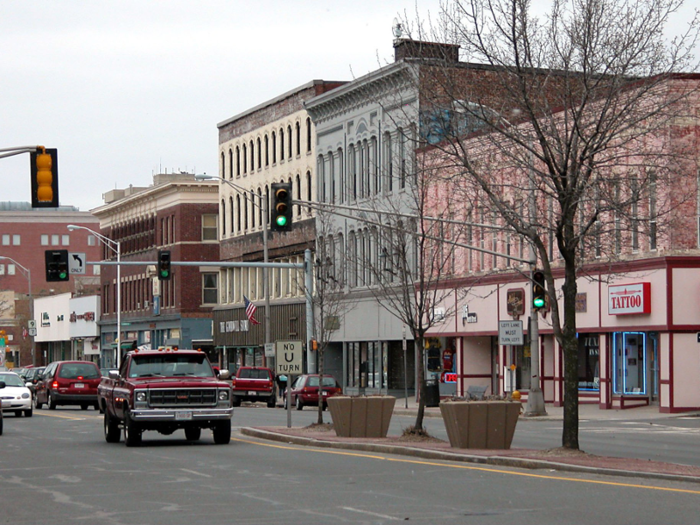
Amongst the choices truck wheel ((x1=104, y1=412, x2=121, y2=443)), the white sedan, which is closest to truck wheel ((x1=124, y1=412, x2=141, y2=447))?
truck wheel ((x1=104, y1=412, x2=121, y2=443))

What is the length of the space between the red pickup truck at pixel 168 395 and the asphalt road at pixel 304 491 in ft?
3.62

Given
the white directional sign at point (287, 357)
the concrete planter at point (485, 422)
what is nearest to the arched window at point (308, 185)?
the white directional sign at point (287, 357)

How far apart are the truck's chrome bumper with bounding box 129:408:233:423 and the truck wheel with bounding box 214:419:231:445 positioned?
449 millimetres

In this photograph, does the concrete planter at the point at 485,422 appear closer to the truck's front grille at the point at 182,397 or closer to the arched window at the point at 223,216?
the truck's front grille at the point at 182,397

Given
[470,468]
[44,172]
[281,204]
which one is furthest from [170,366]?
[470,468]

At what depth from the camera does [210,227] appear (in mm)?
82938

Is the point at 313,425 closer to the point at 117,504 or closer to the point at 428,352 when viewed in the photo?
the point at 117,504

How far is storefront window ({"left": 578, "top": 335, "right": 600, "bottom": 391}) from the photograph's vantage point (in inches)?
1780

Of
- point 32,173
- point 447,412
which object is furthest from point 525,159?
point 32,173

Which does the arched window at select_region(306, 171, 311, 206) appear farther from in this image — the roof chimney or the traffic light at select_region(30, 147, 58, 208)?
the traffic light at select_region(30, 147, 58, 208)

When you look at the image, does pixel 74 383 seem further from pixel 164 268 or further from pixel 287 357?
pixel 287 357

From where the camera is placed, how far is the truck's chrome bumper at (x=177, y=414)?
24656mm

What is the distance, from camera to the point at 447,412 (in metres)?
22.6

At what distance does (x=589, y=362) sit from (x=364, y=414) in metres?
20.8
